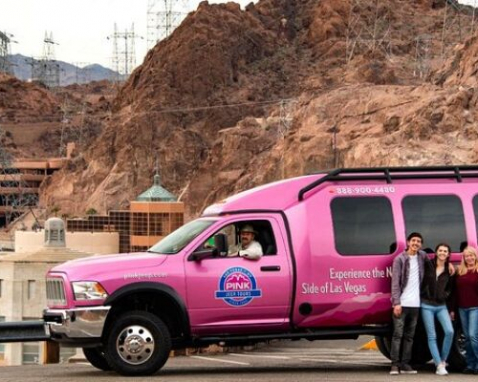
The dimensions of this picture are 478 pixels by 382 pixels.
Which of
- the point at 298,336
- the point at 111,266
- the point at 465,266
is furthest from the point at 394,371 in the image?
the point at 111,266

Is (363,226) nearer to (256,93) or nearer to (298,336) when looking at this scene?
(298,336)

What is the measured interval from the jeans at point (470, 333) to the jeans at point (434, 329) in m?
0.23

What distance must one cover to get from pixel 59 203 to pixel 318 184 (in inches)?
4052

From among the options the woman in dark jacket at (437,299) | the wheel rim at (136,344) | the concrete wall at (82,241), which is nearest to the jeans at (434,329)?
the woman in dark jacket at (437,299)

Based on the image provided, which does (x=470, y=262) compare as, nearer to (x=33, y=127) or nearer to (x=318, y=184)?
(x=318, y=184)

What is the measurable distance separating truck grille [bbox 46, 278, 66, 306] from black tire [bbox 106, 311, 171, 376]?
0.69m

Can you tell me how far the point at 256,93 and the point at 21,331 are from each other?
100504mm

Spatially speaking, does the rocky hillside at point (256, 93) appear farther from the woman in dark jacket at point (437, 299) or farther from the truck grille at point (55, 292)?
the truck grille at point (55, 292)

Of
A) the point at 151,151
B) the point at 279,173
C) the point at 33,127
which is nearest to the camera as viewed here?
the point at 279,173

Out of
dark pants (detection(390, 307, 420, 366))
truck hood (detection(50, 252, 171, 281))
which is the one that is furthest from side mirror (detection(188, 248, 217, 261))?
dark pants (detection(390, 307, 420, 366))

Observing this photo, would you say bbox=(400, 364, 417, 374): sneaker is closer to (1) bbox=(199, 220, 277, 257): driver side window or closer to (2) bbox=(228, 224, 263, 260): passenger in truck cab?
(1) bbox=(199, 220, 277, 257): driver side window

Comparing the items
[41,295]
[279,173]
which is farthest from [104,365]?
[279,173]

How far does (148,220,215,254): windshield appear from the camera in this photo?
14.3 m

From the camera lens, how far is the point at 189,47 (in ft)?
384
